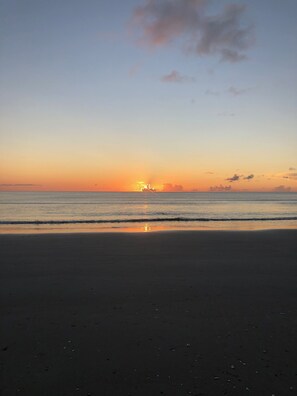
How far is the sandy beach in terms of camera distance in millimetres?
4214

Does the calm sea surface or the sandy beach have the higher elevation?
the sandy beach

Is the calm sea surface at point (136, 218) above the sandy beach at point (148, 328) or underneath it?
underneath

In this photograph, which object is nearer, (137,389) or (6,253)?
(137,389)

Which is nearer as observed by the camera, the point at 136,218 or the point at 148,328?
the point at 148,328

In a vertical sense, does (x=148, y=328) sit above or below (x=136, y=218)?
above

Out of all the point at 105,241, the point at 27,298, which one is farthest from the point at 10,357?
the point at 105,241

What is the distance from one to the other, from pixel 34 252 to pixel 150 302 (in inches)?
332

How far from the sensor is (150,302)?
7191 mm

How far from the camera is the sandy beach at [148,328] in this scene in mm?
4214

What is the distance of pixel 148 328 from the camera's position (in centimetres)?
580

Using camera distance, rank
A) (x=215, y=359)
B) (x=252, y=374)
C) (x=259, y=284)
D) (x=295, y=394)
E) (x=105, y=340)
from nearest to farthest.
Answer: (x=295, y=394) → (x=252, y=374) → (x=215, y=359) → (x=105, y=340) → (x=259, y=284)

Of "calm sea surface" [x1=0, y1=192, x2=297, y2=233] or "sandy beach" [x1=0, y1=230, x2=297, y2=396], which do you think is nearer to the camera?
"sandy beach" [x1=0, y1=230, x2=297, y2=396]

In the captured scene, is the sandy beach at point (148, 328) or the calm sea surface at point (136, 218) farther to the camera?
the calm sea surface at point (136, 218)

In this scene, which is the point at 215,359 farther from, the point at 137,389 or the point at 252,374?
the point at 137,389
